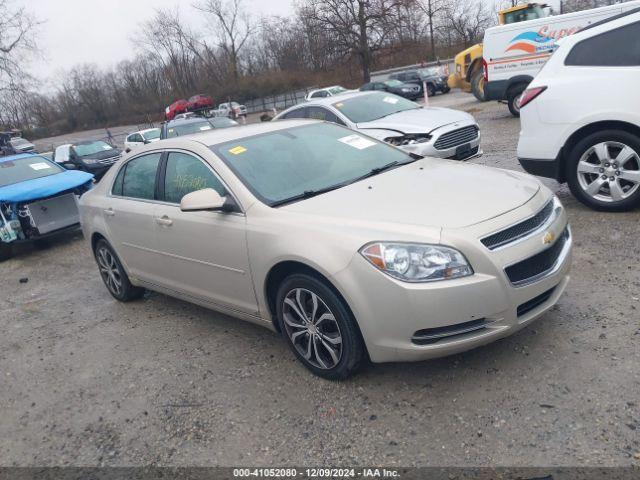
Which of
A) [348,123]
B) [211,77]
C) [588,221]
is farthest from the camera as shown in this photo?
Result: [211,77]

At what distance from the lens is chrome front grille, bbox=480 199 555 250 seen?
283cm

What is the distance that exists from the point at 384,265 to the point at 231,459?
130 cm

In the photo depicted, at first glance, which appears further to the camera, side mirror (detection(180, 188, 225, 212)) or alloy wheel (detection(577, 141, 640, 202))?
alloy wheel (detection(577, 141, 640, 202))

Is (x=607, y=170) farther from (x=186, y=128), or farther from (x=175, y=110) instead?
(x=175, y=110)

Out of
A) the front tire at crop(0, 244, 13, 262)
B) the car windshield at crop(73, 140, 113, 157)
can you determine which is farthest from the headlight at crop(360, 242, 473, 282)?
the car windshield at crop(73, 140, 113, 157)

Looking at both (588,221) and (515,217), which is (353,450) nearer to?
(515,217)

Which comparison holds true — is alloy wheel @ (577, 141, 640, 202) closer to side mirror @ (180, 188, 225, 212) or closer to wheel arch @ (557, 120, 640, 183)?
wheel arch @ (557, 120, 640, 183)

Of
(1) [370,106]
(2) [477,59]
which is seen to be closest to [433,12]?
(2) [477,59]

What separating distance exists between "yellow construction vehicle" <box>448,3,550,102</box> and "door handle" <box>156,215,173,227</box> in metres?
16.0

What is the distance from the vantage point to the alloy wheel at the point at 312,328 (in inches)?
124

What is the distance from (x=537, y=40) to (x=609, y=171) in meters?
9.25

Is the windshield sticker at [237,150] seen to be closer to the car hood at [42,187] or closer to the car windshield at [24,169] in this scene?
the car hood at [42,187]

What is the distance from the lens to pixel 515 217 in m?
2.98

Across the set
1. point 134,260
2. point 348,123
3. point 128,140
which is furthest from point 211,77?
point 134,260
